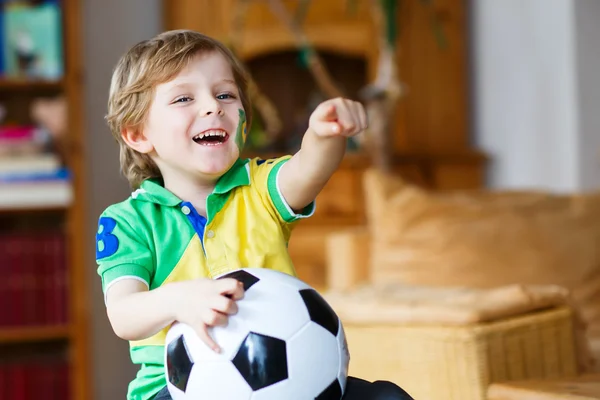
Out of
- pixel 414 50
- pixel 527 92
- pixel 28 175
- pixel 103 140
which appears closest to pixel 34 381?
pixel 28 175

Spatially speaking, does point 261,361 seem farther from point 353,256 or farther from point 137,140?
point 353,256

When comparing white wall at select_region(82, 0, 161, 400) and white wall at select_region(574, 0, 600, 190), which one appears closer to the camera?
white wall at select_region(574, 0, 600, 190)

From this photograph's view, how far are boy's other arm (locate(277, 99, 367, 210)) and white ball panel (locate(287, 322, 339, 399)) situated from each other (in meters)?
0.23

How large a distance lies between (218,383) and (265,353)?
0.21ft

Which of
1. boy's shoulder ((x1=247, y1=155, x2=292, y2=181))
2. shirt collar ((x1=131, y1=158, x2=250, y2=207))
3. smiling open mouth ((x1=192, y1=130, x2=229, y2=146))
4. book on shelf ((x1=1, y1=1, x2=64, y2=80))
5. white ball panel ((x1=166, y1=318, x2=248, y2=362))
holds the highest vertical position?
book on shelf ((x1=1, y1=1, x2=64, y2=80))

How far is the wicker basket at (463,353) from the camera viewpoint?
1.60 m

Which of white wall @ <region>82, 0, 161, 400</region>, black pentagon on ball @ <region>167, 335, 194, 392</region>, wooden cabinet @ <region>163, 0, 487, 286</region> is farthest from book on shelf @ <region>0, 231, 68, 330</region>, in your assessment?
black pentagon on ball @ <region>167, 335, 194, 392</region>

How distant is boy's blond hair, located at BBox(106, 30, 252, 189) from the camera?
1.22 m

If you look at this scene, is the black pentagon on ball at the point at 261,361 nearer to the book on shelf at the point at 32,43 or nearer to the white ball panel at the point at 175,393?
the white ball panel at the point at 175,393

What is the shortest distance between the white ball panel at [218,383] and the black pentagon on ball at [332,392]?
0.09 m

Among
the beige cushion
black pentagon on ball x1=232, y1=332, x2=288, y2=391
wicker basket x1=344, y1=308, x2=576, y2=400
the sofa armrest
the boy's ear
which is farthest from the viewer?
the sofa armrest

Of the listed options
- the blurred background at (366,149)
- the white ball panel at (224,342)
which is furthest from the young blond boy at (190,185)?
the blurred background at (366,149)

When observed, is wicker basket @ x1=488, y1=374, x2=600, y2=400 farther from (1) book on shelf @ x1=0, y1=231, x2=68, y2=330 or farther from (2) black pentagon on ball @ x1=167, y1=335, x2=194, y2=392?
(1) book on shelf @ x1=0, y1=231, x2=68, y2=330

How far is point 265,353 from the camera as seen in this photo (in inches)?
41.0
